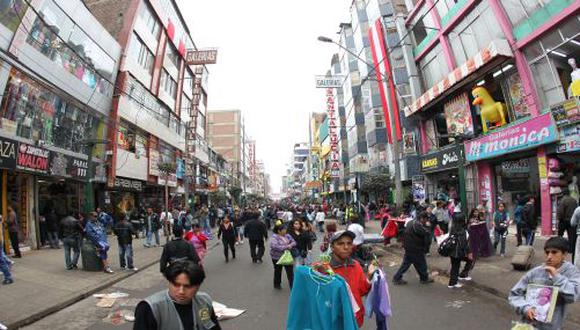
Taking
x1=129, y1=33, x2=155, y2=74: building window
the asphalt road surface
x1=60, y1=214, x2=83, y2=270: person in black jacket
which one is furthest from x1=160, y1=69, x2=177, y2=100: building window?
the asphalt road surface

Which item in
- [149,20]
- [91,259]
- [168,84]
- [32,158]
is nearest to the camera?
[91,259]

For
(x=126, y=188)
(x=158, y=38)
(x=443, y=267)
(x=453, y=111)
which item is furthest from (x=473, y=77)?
(x=158, y=38)

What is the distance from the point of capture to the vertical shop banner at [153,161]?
3306 cm

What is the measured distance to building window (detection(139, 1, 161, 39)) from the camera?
3157 centimetres

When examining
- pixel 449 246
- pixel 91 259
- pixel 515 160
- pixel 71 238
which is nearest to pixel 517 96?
pixel 515 160

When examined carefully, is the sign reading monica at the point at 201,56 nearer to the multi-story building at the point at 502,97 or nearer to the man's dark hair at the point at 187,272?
the multi-story building at the point at 502,97

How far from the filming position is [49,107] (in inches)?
785

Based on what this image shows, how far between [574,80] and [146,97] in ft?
85.4

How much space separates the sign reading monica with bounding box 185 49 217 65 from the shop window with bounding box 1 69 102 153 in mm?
22001

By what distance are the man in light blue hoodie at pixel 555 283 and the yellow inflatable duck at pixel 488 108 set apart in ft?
60.7

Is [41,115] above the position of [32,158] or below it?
above

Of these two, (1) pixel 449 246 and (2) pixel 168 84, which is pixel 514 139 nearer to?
(1) pixel 449 246

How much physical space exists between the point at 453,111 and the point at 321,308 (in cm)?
2333

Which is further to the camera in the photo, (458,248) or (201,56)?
(201,56)
